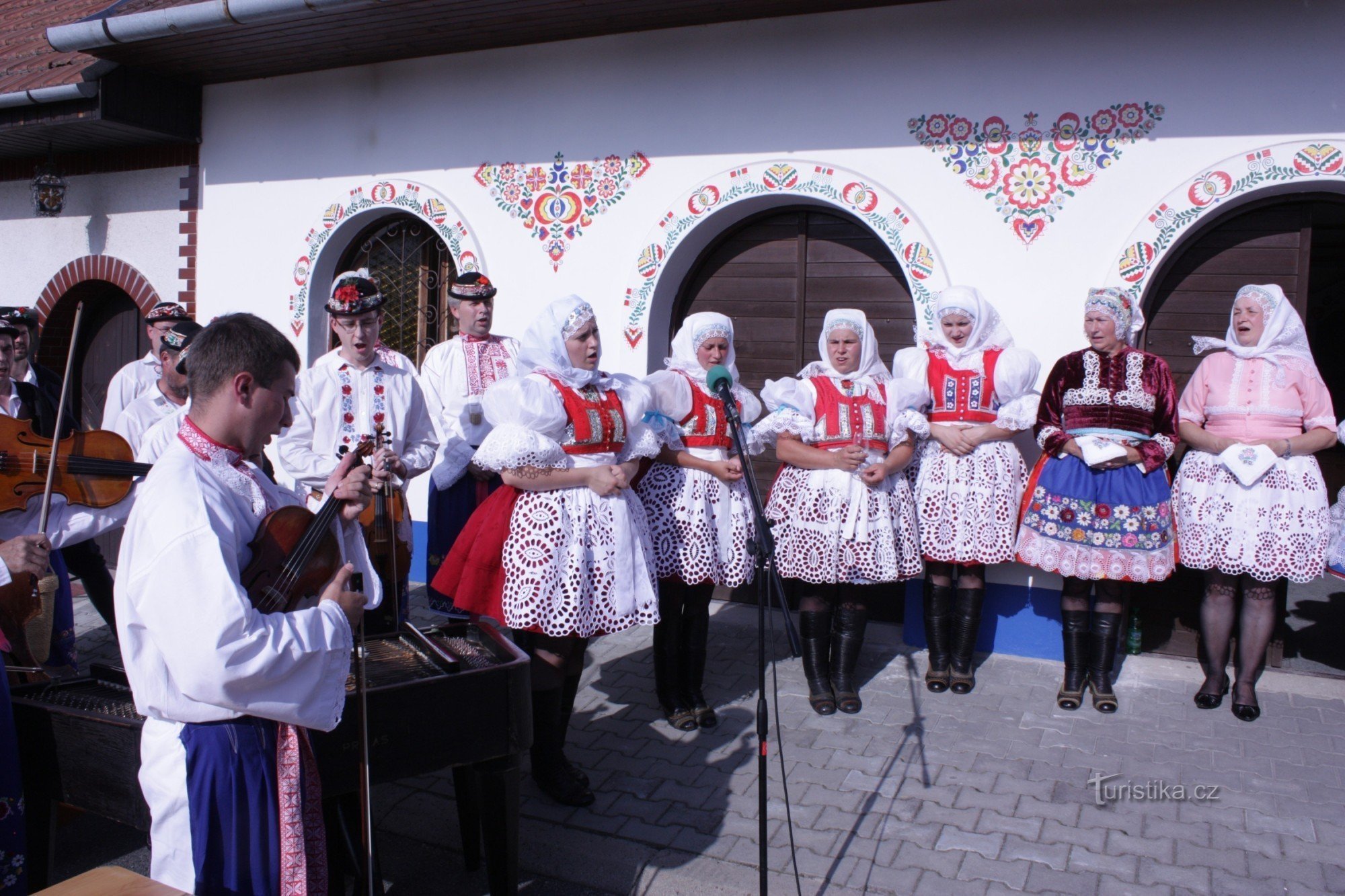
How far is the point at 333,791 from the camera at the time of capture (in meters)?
2.56

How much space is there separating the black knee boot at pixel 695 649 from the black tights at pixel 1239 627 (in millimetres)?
2320

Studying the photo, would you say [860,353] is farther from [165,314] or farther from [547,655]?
[165,314]

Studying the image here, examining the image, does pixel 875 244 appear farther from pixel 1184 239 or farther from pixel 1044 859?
pixel 1044 859

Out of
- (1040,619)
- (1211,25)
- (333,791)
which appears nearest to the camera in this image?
(333,791)

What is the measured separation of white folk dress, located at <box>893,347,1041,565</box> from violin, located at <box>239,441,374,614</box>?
3.27 metres

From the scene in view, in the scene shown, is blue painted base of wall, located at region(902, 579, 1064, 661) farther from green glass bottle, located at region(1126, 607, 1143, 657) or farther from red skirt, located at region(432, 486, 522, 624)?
red skirt, located at region(432, 486, 522, 624)

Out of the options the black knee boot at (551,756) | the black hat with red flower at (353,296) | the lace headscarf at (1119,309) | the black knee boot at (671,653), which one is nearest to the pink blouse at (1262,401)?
the lace headscarf at (1119,309)

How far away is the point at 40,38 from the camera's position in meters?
8.54

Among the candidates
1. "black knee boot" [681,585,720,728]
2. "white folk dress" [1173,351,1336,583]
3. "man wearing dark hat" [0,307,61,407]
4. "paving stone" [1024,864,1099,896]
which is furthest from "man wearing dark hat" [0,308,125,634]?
"white folk dress" [1173,351,1336,583]

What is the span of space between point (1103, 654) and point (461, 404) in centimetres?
340

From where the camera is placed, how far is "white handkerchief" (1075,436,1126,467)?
4.48 m

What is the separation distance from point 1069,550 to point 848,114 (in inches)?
104

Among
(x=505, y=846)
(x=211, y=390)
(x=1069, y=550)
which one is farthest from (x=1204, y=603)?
(x=211, y=390)

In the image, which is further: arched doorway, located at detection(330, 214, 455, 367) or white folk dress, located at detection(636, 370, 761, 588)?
arched doorway, located at detection(330, 214, 455, 367)
